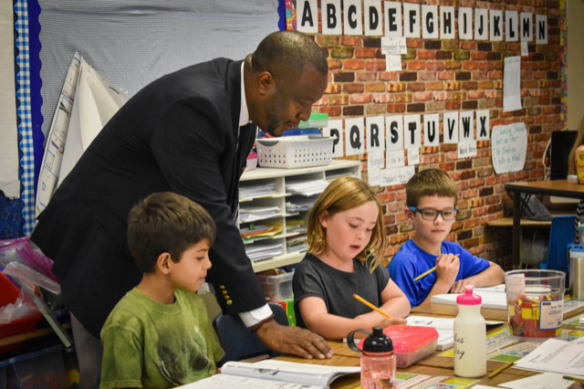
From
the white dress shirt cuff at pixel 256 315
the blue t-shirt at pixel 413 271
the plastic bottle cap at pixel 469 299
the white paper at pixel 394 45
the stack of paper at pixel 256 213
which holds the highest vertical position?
the white paper at pixel 394 45

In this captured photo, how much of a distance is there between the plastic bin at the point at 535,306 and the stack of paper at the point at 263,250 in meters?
1.83

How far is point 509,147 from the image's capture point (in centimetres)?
595

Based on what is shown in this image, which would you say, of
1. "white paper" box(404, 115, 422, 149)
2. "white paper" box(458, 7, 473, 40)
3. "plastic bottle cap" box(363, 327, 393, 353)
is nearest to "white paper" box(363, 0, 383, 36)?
"white paper" box(404, 115, 422, 149)

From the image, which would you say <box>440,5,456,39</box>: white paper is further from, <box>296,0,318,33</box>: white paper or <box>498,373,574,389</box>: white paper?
<box>498,373,574,389</box>: white paper

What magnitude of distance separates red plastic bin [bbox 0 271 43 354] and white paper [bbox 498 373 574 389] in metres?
1.95

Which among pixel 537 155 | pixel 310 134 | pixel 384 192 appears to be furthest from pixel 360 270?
pixel 537 155

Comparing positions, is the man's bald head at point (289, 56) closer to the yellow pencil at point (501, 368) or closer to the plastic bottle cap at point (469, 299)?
the plastic bottle cap at point (469, 299)

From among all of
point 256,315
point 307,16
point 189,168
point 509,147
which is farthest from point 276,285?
point 509,147

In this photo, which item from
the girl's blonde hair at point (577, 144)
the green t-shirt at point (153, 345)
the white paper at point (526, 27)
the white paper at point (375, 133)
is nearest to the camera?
the green t-shirt at point (153, 345)

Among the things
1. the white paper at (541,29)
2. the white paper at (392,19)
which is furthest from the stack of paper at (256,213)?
the white paper at (541,29)

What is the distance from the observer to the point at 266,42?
186 cm

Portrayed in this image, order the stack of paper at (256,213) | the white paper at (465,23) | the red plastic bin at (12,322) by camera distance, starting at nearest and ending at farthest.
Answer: the red plastic bin at (12,322) < the stack of paper at (256,213) < the white paper at (465,23)

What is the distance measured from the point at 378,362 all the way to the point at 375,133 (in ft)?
11.8

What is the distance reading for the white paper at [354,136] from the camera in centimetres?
459
